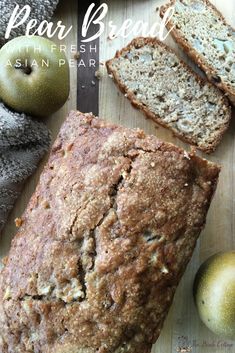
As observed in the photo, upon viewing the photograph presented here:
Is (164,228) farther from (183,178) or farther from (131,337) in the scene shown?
(131,337)

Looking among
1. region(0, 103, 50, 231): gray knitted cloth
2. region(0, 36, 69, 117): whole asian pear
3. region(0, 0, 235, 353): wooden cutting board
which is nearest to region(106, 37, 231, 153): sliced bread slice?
region(0, 0, 235, 353): wooden cutting board

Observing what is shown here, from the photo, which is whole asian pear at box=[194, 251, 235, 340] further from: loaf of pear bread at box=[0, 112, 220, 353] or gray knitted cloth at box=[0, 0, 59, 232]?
gray knitted cloth at box=[0, 0, 59, 232]

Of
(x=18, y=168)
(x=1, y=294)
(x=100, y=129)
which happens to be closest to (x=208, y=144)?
(x=100, y=129)

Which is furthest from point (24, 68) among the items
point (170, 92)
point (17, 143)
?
point (170, 92)

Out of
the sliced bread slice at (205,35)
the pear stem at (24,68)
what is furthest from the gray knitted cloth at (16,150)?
the sliced bread slice at (205,35)

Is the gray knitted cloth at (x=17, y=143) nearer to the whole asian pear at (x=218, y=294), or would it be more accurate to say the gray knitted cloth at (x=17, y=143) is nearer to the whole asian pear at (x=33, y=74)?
the whole asian pear at (x=33, y=74)

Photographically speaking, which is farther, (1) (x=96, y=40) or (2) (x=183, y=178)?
(1) (x=96, y=40)

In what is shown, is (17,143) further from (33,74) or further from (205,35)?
(205,35)
